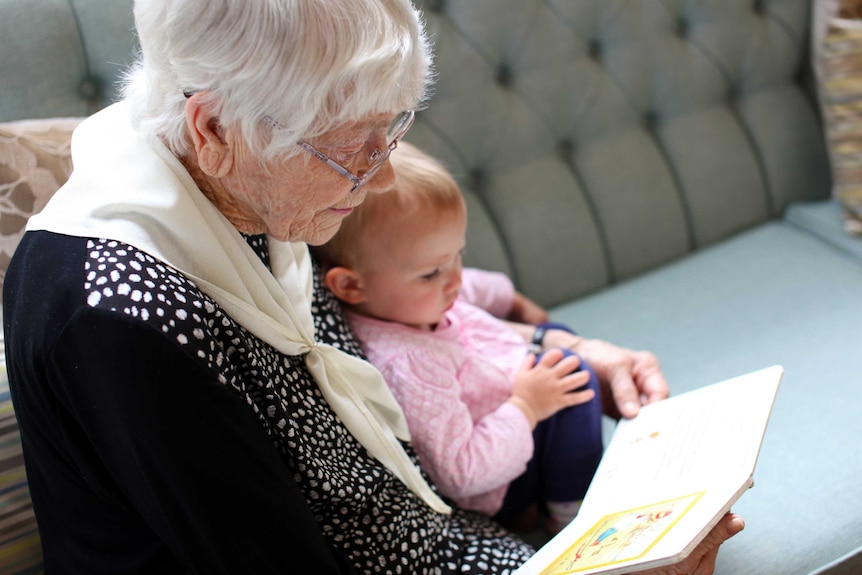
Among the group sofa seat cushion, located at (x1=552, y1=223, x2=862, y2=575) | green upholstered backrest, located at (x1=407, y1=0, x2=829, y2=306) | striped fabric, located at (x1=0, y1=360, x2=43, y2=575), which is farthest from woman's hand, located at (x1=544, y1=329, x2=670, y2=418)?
striped fabric, located at (x1=0, y1=360, x2=43, y2=575)

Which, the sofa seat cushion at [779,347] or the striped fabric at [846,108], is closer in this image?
the sofa seat cushion at [779,347]

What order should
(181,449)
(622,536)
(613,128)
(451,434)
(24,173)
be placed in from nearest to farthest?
(181,449) < (622,536) < (24,173) < (451,434) < (613,128)

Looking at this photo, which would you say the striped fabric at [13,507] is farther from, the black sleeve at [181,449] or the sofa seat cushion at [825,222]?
the sofa seat cushion at [825,222]

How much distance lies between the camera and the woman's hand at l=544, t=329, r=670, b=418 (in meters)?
1.43

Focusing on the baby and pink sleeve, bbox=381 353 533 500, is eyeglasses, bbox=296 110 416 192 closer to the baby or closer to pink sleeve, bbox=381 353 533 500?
the baby

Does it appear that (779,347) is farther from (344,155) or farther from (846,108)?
(344,155)

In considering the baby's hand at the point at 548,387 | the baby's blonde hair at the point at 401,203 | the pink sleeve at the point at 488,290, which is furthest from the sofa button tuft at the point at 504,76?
the baby's hand at the point at 548,387

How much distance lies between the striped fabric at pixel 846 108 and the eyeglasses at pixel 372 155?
125cm

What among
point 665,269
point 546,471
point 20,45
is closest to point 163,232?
point 20,45

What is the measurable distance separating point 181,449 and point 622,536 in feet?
1.63

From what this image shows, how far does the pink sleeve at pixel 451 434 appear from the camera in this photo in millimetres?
1258

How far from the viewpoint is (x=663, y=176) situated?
2.02m

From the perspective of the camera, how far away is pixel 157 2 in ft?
2.95

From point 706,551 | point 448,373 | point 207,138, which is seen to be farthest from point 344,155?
point 706,551
